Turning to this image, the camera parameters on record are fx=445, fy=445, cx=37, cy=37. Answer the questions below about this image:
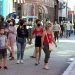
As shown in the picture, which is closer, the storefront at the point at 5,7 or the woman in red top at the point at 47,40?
the woman in red top at the point at 47,40

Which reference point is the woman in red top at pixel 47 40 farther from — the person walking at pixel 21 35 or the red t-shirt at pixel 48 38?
the person walking at pixel 21 35

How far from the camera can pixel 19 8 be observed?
133 ft

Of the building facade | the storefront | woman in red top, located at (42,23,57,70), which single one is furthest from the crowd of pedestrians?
the building facade

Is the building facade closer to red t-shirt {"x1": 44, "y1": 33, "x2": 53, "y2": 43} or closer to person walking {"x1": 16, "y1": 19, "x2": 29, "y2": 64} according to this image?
person walking {"x1": 16, "y1": 19, "x2": 29, "y2": 64}

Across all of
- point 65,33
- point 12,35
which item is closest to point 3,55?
point 12,35

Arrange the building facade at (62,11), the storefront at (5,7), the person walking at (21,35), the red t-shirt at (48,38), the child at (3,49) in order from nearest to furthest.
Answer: the child at (3,49) → the red t-shirt at (48,38) → the person walking at (21,35) → the storefront at (5,7) → the building facade at (62,11)

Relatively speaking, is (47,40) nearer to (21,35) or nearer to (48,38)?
(48,38)

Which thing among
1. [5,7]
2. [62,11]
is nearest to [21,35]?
[5,7]

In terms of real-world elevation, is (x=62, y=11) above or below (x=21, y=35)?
below

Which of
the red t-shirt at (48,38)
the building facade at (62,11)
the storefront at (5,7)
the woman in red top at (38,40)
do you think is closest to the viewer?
the red t-shirt at (48,38)

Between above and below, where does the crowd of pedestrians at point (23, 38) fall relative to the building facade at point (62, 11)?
above

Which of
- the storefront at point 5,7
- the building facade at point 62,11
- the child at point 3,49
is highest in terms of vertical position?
the storefront at point 5,7

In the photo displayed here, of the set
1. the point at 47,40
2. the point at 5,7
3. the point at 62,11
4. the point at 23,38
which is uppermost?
the point at 5,7

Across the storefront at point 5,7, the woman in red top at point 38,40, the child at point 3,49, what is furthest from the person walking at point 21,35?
the storefront at point 5,7
